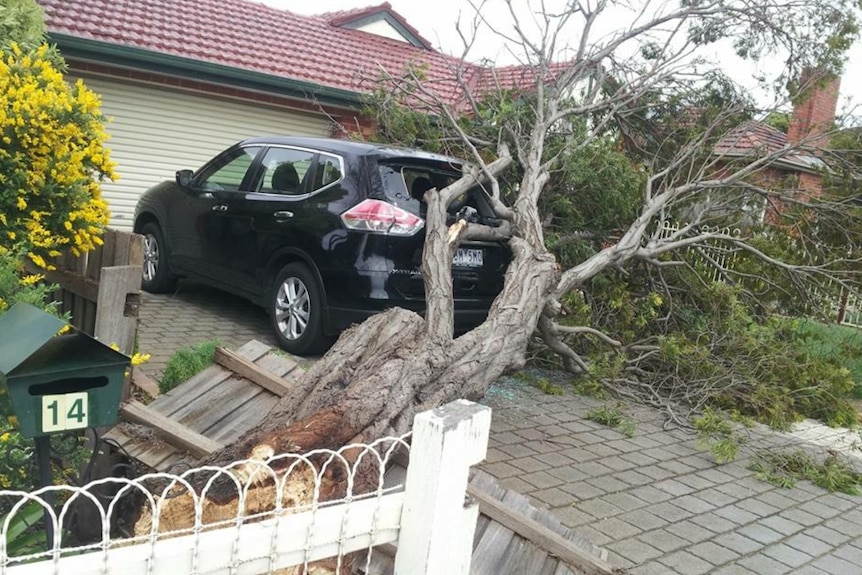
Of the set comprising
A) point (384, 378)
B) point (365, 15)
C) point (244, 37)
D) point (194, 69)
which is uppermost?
point (365, 15)

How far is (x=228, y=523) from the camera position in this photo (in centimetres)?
242

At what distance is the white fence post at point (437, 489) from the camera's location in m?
2.14

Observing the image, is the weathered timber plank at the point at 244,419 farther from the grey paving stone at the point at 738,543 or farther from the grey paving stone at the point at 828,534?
the grey paving stone at the point at 828,534

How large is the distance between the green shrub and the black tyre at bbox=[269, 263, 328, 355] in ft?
5.60

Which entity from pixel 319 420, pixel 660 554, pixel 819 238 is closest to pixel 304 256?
pixel 319 420

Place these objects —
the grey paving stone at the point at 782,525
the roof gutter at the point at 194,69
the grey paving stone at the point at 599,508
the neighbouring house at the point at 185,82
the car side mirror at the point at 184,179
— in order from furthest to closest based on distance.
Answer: the neighbouring house at the point at 185,82
the roof gutter at the point at 194,69
the car side mirror at the point at 184,179
the grey paving stone at the point at 782,525
the grey paving stone at the point at 599,508

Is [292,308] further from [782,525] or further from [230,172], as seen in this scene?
[782,525]

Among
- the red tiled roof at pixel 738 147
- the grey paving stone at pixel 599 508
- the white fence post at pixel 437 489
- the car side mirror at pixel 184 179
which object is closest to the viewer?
the white fence post at pixel 437 489

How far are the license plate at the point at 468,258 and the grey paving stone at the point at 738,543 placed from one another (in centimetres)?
312

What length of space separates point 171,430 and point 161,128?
A: 8.10 metres

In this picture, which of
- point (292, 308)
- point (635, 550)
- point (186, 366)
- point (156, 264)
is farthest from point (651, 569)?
point (156, 264)

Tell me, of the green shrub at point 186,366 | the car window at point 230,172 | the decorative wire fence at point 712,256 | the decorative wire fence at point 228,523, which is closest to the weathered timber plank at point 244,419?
the green shrub at point 186,366

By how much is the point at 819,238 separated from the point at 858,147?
1076 millimetres

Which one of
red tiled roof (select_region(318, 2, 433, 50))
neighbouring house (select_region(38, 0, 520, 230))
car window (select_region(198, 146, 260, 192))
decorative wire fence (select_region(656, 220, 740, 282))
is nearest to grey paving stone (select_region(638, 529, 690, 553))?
decorative wire fence (select_region(656, 220, 740, 282))
